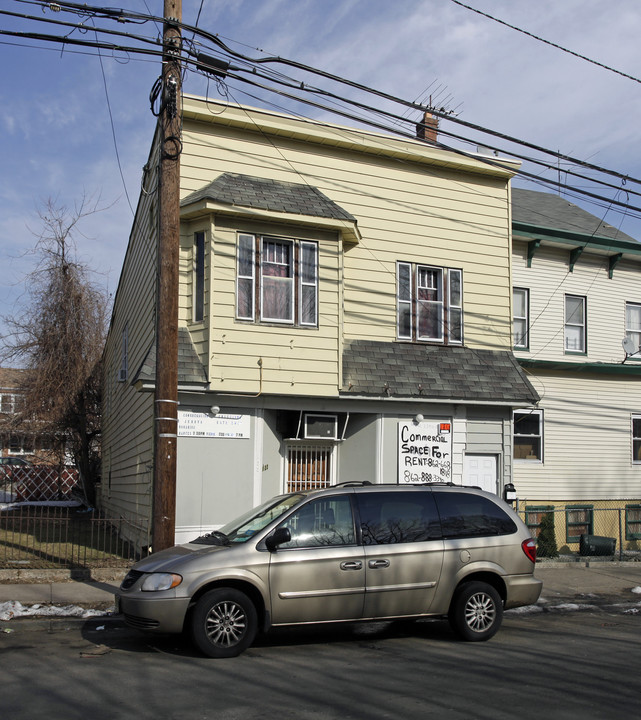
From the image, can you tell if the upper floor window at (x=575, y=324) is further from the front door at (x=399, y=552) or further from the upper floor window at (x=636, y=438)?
the front door at (x=399, y=552)

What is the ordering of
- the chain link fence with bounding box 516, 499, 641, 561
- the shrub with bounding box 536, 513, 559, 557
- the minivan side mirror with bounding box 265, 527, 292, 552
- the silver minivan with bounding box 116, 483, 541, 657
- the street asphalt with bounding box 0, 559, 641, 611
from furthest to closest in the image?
the chain link fence with bounding box 516, 499, 641, 561 < the shrub with bounding box 536, 513, 559, 557 < the street asphalt with bounding box 0, 559, 641, 611 < the minivan side mirror with bounding box 265, 527, 292, 552 < the silver minivan with bounding box 116, 483, 541, 657

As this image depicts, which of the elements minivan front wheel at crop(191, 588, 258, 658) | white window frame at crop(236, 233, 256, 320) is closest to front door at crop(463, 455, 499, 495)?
white window frame at crop(236, 233, 256, 320)

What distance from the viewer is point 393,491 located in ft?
28.7

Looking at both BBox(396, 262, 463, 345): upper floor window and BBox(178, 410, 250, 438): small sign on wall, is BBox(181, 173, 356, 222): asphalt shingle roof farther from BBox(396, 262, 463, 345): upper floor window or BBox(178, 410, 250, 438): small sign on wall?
BBox(178, 410, 250, 438): small sign on wall

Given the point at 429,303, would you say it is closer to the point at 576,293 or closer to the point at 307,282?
the point at 307,282

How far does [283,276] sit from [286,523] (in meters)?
6.37

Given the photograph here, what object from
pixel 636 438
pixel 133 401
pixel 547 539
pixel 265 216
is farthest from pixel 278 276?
pixel 636 438

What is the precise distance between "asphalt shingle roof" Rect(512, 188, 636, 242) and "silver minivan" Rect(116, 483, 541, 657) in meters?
11.7

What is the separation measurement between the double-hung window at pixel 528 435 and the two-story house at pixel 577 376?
0.02 metres

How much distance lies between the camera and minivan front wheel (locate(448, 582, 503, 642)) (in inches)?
335

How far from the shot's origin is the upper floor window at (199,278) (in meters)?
13.2

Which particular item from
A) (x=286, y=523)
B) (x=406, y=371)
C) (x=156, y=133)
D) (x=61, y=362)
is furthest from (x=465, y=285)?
(x=61, y=362)

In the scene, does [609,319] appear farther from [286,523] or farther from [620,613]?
[286,523]

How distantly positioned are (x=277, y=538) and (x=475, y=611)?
2493 mm
